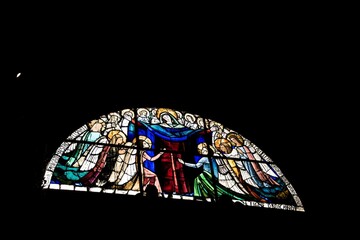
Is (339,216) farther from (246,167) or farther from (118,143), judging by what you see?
(118,143)

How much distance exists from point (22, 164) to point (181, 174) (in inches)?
62.2

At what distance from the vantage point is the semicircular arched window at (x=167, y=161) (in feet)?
19.6

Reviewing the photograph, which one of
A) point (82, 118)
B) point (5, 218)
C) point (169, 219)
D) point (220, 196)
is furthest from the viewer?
point (82, 118)

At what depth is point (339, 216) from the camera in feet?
20.4

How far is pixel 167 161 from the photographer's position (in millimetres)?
6387

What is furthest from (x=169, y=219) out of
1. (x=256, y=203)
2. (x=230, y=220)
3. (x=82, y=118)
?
(x=82, y=118)

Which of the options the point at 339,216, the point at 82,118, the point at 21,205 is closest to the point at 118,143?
the point at 82,118

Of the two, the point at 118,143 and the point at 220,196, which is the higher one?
the point at 118,143

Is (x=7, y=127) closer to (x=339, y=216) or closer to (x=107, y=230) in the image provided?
(x=107, y=230)

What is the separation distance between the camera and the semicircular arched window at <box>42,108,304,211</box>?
19.6 feet

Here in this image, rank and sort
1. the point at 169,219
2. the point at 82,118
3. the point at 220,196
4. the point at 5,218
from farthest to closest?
the point at 82,118
the point at 220,196
the point at 169,219
the point at 5,218

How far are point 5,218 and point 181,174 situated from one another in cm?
191

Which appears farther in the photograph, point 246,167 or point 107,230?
point 246,167

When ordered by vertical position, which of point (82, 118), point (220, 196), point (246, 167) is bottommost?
point (220, 196)
